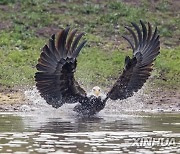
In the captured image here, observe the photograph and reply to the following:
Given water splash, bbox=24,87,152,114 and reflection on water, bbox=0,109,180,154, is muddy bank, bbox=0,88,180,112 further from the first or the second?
reflection on water, bbox=0,109,180,154

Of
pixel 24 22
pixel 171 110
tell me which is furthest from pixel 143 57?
pixel 24 22

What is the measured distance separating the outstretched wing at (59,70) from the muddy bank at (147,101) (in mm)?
1462

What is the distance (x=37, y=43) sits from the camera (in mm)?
22969

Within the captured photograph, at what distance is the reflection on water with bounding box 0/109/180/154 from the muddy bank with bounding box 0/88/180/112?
99 cm

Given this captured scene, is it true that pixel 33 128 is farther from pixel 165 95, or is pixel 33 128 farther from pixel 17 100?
pixel 165 95

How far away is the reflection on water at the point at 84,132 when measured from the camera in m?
11.0

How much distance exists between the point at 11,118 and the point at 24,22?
31.3 ft

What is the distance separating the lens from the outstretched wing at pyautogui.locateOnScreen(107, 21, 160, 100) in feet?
53.5

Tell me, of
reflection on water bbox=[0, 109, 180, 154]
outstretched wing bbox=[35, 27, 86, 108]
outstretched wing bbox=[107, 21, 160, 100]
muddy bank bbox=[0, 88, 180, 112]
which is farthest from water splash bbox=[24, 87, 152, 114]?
outstretched wing bbox=[35, 27, 86, 108]

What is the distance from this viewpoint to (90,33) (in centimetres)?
2428

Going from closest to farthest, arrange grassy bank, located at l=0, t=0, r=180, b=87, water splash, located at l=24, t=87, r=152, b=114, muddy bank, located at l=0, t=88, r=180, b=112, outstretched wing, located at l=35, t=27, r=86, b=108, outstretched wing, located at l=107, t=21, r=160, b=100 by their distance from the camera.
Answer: outstretched wing, located at l=35, t=27, r=86, b=108
outstretched wing, located at l=107, t=21, r=160, b=100
water splash, located at l=24, t=87, r=152, b=114
muddy bank, located at l=0, t=88, r=180, b=112
grassy bank, located at l=0, t=0, r=180, b=87

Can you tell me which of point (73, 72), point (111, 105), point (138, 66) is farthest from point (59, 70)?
point (111, 105)

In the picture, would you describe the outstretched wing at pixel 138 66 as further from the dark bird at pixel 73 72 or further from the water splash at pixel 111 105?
the water splash at pixel 111 105

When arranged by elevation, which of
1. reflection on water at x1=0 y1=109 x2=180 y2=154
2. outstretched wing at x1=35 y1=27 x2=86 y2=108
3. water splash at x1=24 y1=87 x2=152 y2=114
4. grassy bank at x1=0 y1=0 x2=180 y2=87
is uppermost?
grassy bank at x1=0 y1=0 x2=180 y2=87
